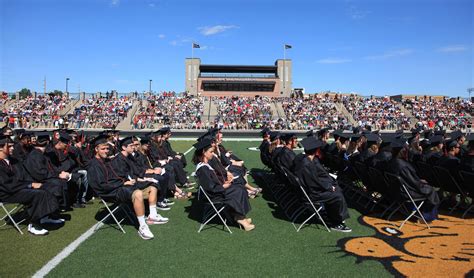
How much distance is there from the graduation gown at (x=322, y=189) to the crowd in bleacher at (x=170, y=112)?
3416 centimetres

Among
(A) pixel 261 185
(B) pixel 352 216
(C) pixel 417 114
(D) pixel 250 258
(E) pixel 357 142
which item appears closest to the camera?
(D) pixel 250 258

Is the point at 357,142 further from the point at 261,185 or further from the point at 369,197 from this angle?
the point at 261,185

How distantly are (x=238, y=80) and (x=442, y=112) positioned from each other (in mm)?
30230

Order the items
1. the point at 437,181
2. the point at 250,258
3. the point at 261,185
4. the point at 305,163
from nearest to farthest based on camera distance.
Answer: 1. the point at 250,258
2. the point at 305,163
3. the point at 437,181
4. the point at 261,185

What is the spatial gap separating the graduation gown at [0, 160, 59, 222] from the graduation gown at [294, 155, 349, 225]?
437 cm

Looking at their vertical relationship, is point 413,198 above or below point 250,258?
above

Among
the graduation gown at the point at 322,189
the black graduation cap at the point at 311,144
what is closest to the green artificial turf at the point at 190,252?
the graduation gown at the point at 322,189

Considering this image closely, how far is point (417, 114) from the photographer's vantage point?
46125 millimetres

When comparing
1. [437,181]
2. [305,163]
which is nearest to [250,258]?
[305,163]

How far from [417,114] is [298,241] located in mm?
45659

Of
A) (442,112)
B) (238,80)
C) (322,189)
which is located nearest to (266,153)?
(322,189)

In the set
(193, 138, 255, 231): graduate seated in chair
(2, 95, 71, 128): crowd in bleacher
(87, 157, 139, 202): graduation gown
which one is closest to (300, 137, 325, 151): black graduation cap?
(193, 138, 255, 231): graduate seated in chair

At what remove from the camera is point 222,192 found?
6660 millimetres

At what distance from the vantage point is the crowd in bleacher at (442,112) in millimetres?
42188
